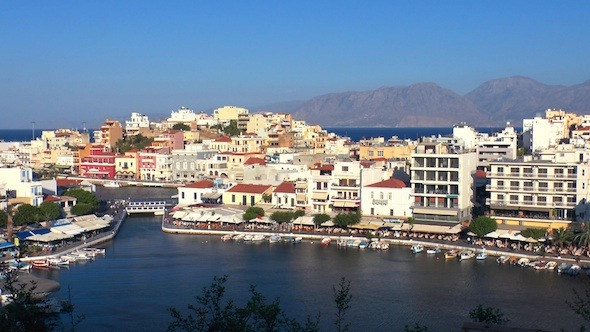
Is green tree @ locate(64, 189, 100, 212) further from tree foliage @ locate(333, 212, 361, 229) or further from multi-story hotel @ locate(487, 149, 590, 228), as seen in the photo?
multi-story hotel @ locate(487, 149, 590, 228)

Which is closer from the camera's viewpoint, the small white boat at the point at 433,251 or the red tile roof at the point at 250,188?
the small white boat at the point at 433,251

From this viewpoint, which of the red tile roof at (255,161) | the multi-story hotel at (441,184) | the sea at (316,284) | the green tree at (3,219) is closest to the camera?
the sea at (316,284)

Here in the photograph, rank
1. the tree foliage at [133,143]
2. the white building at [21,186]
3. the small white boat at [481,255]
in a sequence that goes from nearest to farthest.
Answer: the small white boat at [481,255], the white building at [21,186], the tree foliage at [133,143]

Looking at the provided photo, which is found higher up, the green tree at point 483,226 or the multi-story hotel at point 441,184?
the multi-story hotel at point 441,184

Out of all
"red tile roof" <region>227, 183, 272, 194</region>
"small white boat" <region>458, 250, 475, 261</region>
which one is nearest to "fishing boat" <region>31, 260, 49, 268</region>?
"red tile roof" <region>227, 183, 272, 194</region>

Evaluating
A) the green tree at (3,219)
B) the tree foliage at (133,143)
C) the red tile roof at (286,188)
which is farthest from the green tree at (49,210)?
the tree foliage at (133,143)

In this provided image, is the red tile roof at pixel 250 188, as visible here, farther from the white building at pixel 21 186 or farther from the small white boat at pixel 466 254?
the small white boat at pixel 466 254

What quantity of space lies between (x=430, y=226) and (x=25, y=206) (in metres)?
17.4

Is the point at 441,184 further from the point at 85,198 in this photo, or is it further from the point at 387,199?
the point at 85,198

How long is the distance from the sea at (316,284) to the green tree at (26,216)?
12.8ft

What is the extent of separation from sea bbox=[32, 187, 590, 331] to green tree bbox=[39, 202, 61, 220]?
3.70 m

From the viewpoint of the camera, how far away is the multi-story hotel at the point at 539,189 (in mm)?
27969

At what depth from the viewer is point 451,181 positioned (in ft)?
98.6

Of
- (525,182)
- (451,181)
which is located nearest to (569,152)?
(525,182)
